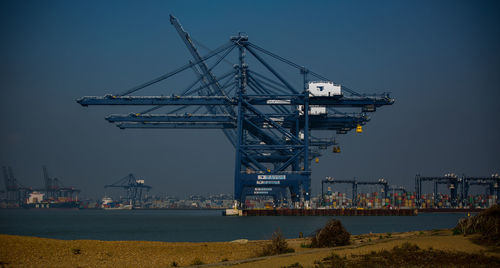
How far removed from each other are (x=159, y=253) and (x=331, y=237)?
6.25m

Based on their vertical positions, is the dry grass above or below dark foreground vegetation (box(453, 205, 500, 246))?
Answer: below

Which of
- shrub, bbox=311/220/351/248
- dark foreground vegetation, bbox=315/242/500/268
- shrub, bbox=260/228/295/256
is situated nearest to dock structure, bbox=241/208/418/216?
shrub, bbox=311/220/351/248

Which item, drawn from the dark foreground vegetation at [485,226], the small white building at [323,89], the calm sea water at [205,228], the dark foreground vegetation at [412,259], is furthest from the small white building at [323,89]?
the dark foreground vegetation at [412,259]

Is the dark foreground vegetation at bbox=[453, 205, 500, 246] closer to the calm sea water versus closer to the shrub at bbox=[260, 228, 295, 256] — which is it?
the shrub at bbox=[260, 228, 295, 256]

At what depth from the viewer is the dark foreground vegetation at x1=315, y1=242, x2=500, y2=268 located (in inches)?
543

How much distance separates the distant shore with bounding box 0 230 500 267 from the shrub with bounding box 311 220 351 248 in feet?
2.02

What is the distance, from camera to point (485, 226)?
689 inches

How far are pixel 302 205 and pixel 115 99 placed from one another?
25.5 metres

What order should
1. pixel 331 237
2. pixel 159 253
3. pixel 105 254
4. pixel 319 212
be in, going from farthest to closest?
1. pixel 319 212
2. pixel 159 253
3. pixel 331 237
4. pixel 105 254

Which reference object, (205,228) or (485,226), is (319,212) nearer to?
(205,228)

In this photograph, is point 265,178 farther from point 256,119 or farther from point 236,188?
point 256,119

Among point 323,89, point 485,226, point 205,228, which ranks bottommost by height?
point 205,228

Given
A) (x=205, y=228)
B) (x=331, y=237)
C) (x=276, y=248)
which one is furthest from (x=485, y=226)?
(x=205, y=228)

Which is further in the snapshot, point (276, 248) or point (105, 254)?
point (105, 254)
